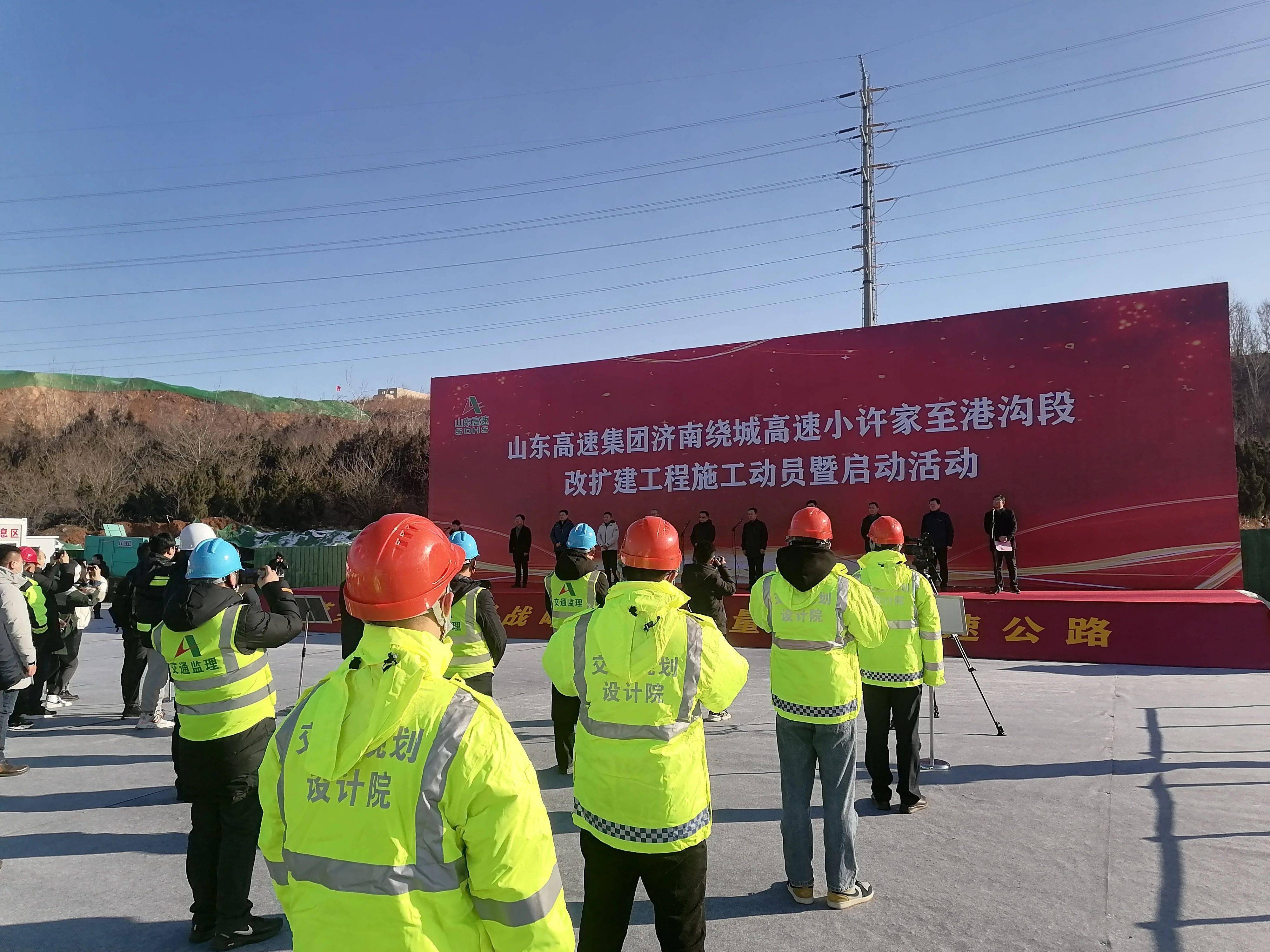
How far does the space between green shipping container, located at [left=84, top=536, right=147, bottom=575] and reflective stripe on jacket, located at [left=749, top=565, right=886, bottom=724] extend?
25406mm

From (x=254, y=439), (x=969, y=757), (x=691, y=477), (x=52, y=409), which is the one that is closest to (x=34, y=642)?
(x=969, y=757)

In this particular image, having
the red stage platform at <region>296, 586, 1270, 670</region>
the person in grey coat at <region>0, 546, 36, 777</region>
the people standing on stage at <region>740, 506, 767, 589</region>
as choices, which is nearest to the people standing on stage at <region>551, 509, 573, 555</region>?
the people standing on stage at <region>740, 506, 767, 589</region>

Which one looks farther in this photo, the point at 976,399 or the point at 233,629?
the point at 976,399

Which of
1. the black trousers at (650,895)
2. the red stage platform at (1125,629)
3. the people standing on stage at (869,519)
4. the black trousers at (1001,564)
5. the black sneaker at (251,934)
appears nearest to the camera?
the black trousers at (650,895)

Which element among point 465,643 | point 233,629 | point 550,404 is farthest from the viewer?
point 550,404

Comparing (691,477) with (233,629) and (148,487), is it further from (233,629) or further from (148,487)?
(148,487)

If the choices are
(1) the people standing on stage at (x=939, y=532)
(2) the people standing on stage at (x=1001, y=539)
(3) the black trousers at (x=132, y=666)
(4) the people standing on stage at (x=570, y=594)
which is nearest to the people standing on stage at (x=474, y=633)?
(4) the people standing on stage at (x=570, y=594)

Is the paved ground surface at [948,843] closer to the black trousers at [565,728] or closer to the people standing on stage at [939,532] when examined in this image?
the black trousers at [565,728]

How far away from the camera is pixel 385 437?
35938 mm

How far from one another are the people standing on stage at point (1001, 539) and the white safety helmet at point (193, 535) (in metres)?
12.3

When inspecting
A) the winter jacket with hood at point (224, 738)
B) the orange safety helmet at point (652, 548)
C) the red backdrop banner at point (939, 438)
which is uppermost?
the red backdrop banner at point (939, 438)

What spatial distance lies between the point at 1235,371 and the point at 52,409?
204ft

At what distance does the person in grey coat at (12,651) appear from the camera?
5938 millimetres

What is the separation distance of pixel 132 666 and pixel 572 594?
16.3ft
